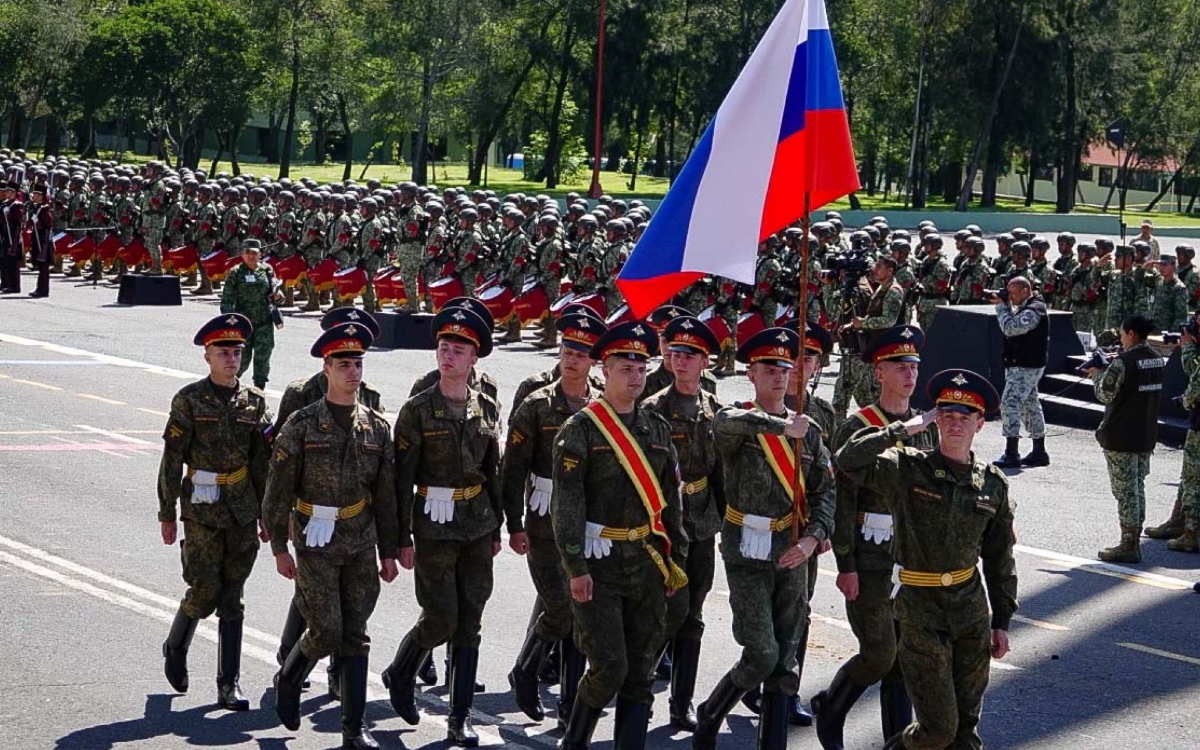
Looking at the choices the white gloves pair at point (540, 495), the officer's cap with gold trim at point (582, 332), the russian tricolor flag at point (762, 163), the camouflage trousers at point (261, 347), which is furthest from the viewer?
the camouflage trousers at point (261, 347)

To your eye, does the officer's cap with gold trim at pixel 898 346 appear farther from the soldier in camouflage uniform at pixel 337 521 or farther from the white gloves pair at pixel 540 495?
the soldier in camouflage uniform at pixel 337 521

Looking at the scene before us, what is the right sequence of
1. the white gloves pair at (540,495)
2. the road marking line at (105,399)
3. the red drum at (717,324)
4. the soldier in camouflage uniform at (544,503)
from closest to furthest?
the soldier in camouflage uniform at (544,503), the white gloves pair at (540,495), the road marking line at (105,399), the red drum at (717,324)

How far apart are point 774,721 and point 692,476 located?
150 cm

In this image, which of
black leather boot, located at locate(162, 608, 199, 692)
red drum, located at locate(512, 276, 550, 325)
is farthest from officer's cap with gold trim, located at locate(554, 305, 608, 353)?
red drum, located at locate(512, 276, 550, 325)

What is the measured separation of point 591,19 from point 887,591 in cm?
5329

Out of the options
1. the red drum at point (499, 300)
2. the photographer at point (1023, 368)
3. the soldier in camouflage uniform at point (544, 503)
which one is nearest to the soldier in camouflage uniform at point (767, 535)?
the soldier in camouflage uniform at point (544, 503)

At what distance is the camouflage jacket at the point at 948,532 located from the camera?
721 cm

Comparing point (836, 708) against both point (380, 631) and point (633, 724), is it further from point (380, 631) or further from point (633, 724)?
point (380, 631)

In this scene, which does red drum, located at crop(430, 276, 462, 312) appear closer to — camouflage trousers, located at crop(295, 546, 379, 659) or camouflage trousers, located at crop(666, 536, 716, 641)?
camouflage trousers, located at crop(666, 536, 716, 641)

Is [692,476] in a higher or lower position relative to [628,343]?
lower

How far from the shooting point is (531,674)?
28.9ft

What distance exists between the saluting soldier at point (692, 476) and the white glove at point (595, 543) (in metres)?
1.13

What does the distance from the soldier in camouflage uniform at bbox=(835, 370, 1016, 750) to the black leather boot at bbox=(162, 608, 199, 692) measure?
11.8 feet

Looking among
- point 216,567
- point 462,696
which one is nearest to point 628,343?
point 462,696
